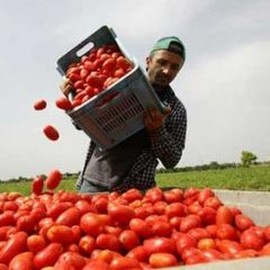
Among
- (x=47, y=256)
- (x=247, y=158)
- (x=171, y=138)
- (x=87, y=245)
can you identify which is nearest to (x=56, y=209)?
(x=87, y=245)

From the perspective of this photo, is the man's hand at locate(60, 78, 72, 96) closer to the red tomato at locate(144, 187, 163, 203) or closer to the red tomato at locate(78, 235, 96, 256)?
the red tomato at locate(144, 187, 163, 203)

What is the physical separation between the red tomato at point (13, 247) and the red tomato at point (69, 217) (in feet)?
0.62

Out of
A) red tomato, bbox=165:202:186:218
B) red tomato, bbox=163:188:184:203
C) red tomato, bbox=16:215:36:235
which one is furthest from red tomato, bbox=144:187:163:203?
red tomato, bbox=16:215:36:235

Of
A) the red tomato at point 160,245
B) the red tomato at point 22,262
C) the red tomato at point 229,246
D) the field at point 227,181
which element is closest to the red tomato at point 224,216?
the red tomato at point 229,246

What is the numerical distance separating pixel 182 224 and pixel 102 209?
43cm

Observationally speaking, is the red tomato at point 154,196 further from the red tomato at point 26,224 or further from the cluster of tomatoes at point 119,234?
the red tomato at point 26,224

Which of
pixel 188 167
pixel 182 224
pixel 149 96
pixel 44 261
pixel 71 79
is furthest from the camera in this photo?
pixel 188 167

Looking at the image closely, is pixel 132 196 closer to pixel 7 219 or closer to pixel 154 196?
pixel 154 196

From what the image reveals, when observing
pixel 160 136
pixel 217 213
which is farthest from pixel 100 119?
pixel 217 213

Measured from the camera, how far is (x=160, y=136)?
3688 mm

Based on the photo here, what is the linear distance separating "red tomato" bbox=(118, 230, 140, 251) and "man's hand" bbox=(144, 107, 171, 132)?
139 cm

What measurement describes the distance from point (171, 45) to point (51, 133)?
1.09m

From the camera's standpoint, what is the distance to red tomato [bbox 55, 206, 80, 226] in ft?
8.04

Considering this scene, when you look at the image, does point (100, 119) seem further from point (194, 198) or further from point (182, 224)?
point (182, 224)
